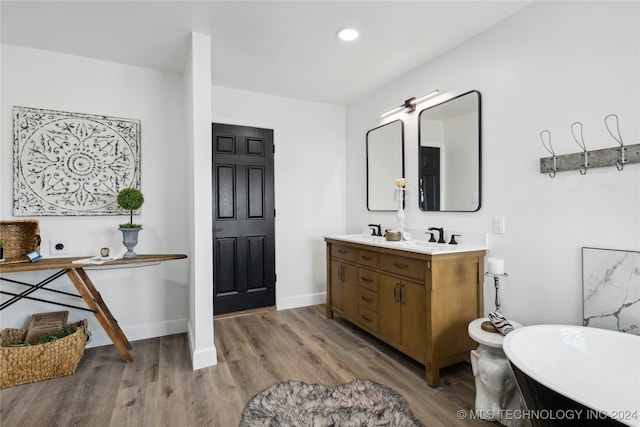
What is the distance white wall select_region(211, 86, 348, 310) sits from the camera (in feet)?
11.9

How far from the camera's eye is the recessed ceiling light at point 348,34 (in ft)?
7.59

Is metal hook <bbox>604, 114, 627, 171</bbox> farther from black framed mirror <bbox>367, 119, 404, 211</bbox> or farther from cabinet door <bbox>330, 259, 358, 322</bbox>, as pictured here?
cabinet door <bbox>330, 259, 358, 322</bbox>

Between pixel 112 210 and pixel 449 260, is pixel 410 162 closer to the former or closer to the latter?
pixel 449 260

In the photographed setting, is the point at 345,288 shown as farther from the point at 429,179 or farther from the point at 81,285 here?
the point at 81,285

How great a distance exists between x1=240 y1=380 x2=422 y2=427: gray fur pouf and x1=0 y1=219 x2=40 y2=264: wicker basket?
1.97m

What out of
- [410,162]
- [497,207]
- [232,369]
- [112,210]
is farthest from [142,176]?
[497,207]

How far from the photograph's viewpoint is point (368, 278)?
2742 mm

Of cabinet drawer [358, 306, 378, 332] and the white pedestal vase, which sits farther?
cabinet drawer [358, 306, 378, 332]

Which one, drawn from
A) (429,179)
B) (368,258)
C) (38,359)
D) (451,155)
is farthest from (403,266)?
(38,359)

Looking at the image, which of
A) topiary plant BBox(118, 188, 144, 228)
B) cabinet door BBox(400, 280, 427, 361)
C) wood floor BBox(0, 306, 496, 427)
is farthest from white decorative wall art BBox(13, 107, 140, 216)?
cabinet door BBox(400, 280, 427, 361)

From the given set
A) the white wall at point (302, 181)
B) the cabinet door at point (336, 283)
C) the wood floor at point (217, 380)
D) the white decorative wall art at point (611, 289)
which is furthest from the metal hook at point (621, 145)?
the white wall at point (302, 181)

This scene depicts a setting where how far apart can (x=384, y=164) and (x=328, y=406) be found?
2338 millimetres

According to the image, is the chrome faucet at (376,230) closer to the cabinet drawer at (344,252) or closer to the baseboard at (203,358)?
the cabinet drawer at (344,252)

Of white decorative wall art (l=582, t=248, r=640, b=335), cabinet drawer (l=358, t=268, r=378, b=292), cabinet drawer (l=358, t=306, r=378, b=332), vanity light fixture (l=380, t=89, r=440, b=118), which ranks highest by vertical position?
vanity light fixture (l=380, t=89, r=440, b=118)
